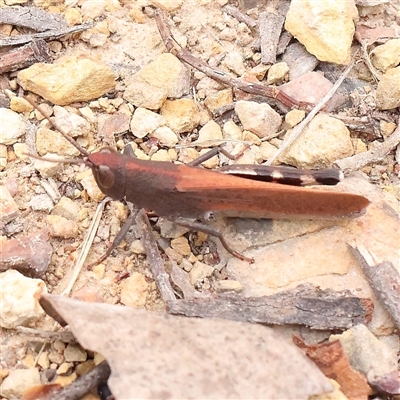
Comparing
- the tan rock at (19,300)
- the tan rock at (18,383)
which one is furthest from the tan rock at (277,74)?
the tan rock at (18,383)

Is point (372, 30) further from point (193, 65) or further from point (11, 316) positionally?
point (11, 316)

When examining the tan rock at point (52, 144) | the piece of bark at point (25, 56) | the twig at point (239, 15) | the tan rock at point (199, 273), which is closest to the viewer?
the tan rock at point (199, 273)

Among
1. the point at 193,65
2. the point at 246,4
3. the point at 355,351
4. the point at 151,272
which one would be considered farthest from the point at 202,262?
the point at 246,4

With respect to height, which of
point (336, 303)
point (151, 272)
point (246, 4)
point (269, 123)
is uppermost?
point (246, 4)

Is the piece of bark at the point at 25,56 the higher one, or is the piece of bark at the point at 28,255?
the piece of bark at the point at 25,56

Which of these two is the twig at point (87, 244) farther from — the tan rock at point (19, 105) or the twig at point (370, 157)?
the twig at point (370, 157)

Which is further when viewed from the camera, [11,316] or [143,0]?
[143,0]
